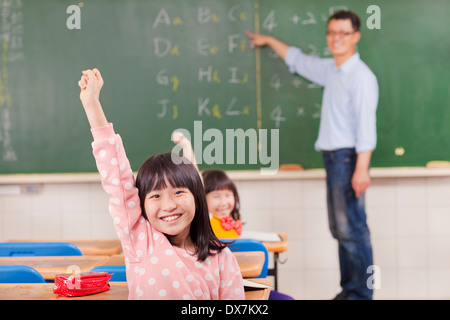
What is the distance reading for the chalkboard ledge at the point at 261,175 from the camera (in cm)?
304

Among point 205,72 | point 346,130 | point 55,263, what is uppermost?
point 205,72

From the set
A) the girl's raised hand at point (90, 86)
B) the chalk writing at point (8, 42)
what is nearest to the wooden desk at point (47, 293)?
the girl's raised hand at point (90, 86)

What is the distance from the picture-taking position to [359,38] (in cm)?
301

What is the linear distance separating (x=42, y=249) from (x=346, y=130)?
5.98 ft

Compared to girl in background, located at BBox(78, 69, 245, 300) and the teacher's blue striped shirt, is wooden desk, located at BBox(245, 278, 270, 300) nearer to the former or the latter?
girl in background, located at BBox(78, 69, 245, 300)

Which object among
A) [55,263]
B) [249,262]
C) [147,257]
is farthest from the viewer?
[55,263]

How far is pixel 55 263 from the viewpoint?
5.68ft

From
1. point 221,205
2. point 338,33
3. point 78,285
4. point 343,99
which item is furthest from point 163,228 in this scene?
point 338,33

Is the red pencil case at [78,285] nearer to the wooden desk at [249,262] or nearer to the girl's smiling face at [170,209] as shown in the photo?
the girl's smiling face at [170,209]

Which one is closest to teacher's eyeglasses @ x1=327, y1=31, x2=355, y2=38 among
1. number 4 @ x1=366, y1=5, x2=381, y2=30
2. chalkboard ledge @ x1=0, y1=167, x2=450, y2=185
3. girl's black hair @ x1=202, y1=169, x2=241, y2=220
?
number 4 @ x1=366, y1=5, x2=381, y2=30

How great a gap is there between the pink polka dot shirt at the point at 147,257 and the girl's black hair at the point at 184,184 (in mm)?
31

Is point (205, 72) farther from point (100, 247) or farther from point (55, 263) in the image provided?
point (55, 263)

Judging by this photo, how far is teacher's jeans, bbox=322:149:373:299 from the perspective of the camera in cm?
298

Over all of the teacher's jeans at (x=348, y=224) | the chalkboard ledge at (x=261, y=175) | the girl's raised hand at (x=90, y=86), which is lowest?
the teacher's jeans at (x=348, y=224)
